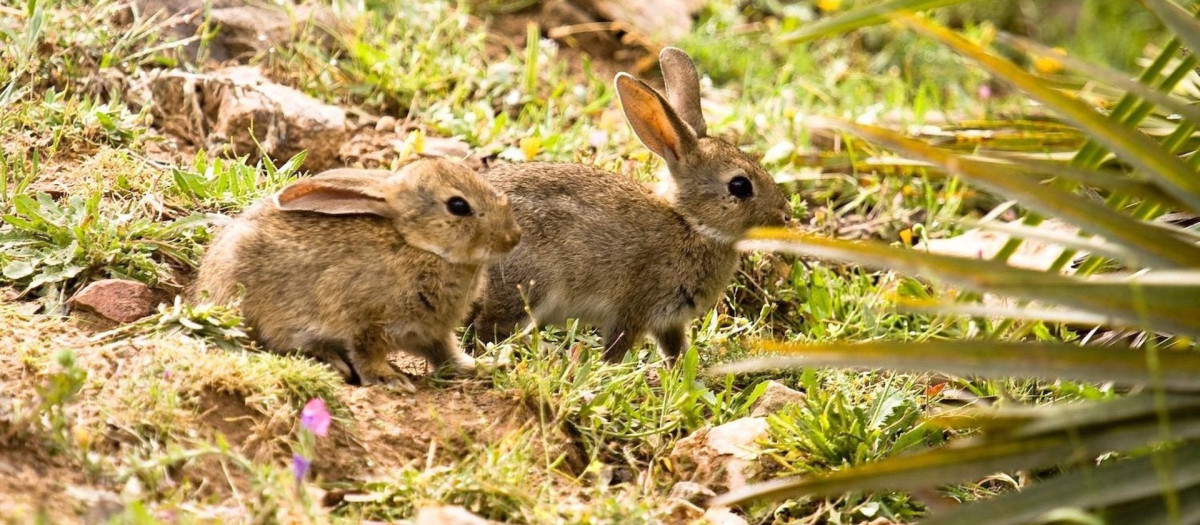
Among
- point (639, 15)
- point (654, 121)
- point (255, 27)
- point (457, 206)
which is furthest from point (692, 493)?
point (639, 15)

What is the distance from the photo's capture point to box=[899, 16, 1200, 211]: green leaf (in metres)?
3.61

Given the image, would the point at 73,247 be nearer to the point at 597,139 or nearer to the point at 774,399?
the point at 774,399

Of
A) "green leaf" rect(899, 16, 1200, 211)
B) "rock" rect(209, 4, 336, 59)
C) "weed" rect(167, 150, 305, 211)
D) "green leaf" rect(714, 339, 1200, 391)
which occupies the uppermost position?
"green leaf" rect(899, 16, 1200, 211)

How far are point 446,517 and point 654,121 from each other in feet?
9.58

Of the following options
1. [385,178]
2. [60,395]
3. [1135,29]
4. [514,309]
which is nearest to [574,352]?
[514,309]

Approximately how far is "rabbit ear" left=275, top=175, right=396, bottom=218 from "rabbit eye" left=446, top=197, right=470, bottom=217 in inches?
7.8

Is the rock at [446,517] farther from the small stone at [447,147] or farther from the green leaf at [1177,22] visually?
the small stone at [447,147]

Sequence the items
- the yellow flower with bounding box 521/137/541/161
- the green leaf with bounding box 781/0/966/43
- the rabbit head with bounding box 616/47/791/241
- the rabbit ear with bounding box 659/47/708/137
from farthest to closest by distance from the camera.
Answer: the yellow flower with bounding box 521/137/541/161
the rabbit ear with bounding box 659/47/708/137
the rabbit head with bounding box 616/47/791/241
the green leaf with bounding box 781/0/966/43

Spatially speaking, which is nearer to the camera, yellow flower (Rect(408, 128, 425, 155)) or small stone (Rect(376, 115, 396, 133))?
yellow flower (Rect(408, 128, 425, 155))

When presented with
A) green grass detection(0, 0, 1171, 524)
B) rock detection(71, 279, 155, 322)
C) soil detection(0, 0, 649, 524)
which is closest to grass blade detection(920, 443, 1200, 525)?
green grass detection(0, 0, 1171, 524)

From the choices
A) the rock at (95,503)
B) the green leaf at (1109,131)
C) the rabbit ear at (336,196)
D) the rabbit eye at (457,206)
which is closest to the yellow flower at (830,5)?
the rabbit eye at (457,206)

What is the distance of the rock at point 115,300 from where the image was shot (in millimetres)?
4762

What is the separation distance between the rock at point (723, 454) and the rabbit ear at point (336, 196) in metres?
1.33

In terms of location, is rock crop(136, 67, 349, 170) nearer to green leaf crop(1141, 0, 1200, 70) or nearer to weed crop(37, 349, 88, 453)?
weed crop(37, 349, 88, 453)
